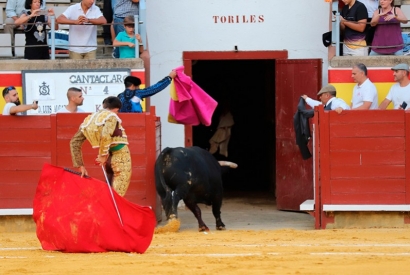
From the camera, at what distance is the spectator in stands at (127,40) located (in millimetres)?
12852

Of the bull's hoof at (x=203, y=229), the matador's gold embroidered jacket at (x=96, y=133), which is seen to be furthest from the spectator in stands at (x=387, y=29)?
the matador's gold embroidered jacket at (x=96, y=133)

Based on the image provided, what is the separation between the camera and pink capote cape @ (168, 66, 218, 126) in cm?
1198

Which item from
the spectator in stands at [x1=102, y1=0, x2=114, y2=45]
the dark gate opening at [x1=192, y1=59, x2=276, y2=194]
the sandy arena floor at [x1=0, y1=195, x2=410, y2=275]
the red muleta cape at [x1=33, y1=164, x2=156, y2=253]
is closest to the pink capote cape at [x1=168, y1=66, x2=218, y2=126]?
the sandy arena floor at [x1=0, y1=195, x2=410, y2=275]

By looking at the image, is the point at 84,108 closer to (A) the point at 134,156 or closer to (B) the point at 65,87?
(B) the point at 65,87

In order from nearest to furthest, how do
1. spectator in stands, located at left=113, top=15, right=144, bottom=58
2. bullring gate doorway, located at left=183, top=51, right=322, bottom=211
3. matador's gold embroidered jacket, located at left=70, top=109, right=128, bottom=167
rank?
matador's gold embroidered jacket, located at left=70, top=109, right=128, bottom=167 < spectator in stands, located at left=113, top=15, right=144, bottom=58 < bullring gate doorway, located at left=183, top=51, right=322, bottom=211

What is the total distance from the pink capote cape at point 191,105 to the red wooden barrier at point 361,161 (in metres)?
1.28

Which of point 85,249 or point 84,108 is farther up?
point 84,108

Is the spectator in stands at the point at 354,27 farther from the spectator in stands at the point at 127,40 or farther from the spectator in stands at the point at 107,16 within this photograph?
the spectator in stands at the point at 107,16

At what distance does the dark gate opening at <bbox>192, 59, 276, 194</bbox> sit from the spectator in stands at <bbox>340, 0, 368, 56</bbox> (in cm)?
373

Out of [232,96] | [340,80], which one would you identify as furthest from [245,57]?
[232,96]

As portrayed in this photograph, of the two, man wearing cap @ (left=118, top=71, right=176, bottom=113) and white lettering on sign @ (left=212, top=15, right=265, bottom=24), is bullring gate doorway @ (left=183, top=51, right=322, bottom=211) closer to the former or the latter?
white lettering on sign @ (left=212, top=15, right=265, bottom=24)

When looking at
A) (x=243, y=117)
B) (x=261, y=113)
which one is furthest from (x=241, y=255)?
(x=243, y=117)

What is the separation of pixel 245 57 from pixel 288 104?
817 millimetres

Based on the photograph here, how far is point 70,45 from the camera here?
505 inches
